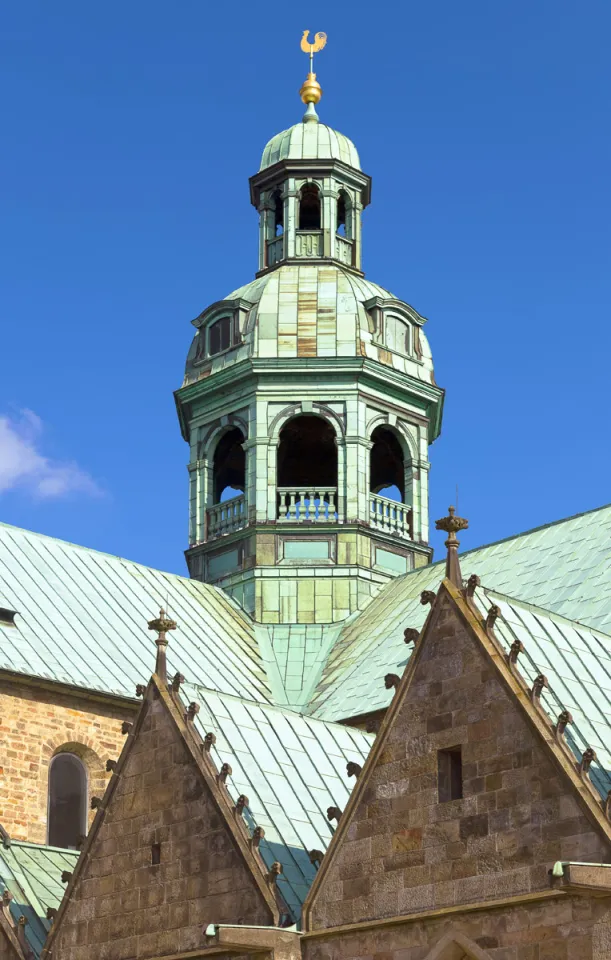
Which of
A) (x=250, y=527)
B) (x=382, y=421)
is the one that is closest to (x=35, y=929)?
(x=250, y=527)

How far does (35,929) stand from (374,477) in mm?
24996

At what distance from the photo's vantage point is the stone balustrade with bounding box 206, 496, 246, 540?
164 feet

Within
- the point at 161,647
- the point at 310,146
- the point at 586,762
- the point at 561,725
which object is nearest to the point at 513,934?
the point at 586,762

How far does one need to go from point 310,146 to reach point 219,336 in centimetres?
604

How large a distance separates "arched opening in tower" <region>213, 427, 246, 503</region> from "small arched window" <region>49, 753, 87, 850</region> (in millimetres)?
13173

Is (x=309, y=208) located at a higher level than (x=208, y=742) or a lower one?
higher

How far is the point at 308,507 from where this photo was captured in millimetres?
49719

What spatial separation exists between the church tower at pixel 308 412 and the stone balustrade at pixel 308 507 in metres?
0.05

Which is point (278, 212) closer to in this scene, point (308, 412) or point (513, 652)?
point (308, 412)

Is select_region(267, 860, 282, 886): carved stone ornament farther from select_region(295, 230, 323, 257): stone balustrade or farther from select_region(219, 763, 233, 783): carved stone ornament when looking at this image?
select_region(295, 230, 323, 257): stone balustrade

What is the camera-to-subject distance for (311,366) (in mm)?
50125

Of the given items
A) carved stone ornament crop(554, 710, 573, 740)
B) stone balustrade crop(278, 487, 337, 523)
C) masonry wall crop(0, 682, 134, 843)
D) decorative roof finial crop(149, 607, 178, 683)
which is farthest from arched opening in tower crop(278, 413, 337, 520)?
carved stone ornament crop(554, 710, 573, 740)

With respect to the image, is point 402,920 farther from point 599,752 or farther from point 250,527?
point 250,527

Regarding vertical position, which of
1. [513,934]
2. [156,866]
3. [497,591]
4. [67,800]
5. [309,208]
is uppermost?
[309,208]
